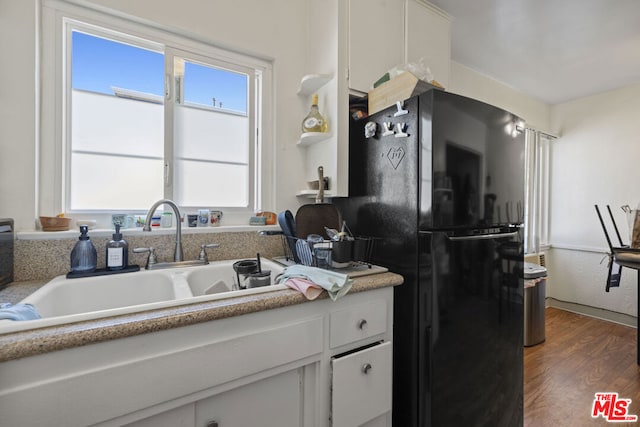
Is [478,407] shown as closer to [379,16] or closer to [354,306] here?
[354,306]

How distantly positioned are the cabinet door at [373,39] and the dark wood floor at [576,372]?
2197 millimetres

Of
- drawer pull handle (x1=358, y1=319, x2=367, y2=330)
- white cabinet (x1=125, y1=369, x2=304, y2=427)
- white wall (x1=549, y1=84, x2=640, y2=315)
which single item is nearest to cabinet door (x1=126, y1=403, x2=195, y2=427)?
white cabinet (x1=125, y1=369, x2=304, y2=427)

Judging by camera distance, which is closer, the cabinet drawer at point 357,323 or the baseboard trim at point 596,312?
the cabinet drawer at point 357,323

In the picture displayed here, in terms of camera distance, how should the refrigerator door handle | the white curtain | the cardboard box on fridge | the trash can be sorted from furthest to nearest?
the white curtain → the trash can → the cardboard box on fridge → the refrigerator door handle

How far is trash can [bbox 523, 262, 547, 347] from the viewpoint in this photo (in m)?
2.42

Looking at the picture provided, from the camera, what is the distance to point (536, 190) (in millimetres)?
3385

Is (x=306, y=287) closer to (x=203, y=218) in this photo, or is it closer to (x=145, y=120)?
(x=203, y=218)

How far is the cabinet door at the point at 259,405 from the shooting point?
30.6 inches

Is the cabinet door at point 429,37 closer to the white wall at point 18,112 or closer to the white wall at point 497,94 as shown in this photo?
the white wall at point 497,94

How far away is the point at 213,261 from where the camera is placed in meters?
1.38

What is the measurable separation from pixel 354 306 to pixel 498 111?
3.66 feet

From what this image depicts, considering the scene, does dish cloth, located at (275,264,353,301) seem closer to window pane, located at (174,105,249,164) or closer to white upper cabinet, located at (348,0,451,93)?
window pane, located at (174,105,249,164)

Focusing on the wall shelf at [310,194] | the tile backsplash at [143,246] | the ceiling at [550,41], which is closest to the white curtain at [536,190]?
the ceiling at [550,41]

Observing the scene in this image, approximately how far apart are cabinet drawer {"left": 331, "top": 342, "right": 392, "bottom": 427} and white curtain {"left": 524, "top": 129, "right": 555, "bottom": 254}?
122 inches
